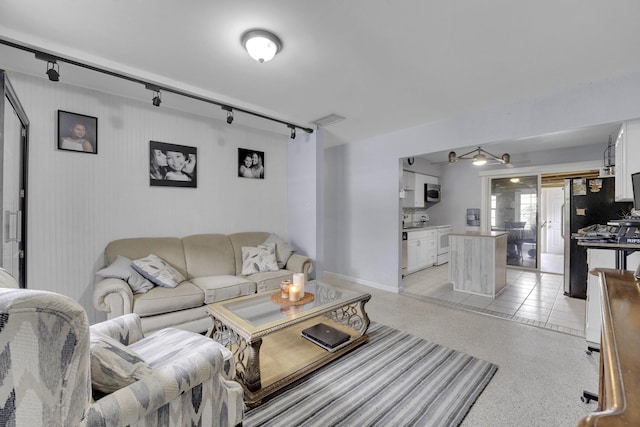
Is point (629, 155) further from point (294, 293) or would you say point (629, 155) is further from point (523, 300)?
point (294, 293)

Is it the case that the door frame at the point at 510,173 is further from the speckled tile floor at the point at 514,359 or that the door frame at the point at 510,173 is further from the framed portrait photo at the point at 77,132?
the framed portrait photo at the point at 77,132

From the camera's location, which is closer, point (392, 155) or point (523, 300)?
point (523, 300)

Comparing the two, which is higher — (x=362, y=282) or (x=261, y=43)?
(x=261, y=43)

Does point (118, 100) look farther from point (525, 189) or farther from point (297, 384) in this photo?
point (525, 189)

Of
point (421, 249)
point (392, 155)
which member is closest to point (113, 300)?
point (392, 155)

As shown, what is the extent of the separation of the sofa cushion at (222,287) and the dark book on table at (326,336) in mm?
832

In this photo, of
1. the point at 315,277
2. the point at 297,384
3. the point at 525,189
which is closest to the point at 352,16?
the point at 297,384

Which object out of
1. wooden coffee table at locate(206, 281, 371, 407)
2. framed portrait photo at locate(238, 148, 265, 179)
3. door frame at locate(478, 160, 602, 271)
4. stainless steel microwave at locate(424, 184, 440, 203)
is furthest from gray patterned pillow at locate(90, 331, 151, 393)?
door frame at locate(478, 160, 602, 271)

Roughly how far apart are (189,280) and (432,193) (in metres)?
5.43

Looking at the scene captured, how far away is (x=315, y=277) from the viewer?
13.1 ft

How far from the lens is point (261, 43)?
1881mm

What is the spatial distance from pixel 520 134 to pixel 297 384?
3.29 metres

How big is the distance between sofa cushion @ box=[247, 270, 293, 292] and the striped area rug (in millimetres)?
1214

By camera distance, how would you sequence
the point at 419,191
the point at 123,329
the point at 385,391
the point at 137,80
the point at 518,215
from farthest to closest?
the point at 419,191, the point at 518,215, the point at 137,80, the point at 385,391, the point at 123,329
